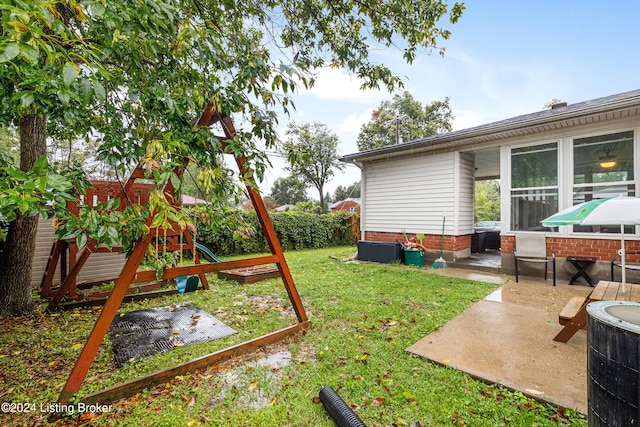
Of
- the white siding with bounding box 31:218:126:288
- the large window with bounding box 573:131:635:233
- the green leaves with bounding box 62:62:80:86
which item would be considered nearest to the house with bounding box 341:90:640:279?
the large window with bounding box 573:131:635:233

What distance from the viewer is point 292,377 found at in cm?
239

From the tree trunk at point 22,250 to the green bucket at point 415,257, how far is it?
7.51 metres

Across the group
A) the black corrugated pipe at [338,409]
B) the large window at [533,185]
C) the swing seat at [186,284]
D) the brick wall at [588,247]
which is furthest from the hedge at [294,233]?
the brick wall at [588,247]

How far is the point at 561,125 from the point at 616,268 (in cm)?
293

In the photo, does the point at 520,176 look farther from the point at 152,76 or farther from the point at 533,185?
the point at 152,76

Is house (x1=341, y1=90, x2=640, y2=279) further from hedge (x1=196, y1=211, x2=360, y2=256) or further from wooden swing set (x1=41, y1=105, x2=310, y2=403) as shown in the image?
wooden swing set (x1=41, y1=105, x2=310, y2=403)

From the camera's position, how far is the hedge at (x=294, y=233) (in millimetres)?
9790

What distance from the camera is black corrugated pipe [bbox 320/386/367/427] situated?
1.75 metres

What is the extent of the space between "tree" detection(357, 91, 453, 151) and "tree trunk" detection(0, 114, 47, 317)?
78.8 ft

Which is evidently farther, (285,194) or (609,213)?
(285,194)

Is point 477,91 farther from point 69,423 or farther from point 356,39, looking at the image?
point 69,423

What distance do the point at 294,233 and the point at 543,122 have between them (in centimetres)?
889

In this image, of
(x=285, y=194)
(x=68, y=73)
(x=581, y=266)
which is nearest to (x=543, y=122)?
(x=581, y=266)

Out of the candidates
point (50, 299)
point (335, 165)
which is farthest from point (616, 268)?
point (335, 165)
